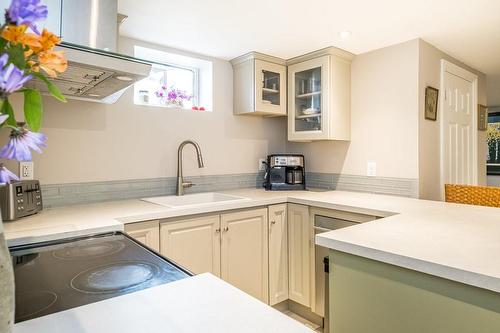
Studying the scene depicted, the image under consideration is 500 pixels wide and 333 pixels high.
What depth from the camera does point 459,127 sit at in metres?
2.91

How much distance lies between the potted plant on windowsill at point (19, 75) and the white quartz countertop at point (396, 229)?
3.33 feet

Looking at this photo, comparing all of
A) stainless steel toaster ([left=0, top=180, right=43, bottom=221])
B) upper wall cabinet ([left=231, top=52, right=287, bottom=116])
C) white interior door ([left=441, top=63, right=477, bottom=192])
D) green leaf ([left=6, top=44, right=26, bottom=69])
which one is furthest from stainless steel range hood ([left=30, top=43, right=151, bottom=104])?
white interior door ([left=441, top=63, right=477, bottom=192])

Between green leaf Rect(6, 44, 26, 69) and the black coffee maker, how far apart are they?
8.04 feet

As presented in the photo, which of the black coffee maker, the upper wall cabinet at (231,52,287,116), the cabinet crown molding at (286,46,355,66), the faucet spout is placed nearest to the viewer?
the faucet spout

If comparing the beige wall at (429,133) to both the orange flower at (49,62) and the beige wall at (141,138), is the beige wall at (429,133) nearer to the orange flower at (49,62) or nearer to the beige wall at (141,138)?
the beige wall at (141,138)

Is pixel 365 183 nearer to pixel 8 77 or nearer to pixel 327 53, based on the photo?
pixel 327 53

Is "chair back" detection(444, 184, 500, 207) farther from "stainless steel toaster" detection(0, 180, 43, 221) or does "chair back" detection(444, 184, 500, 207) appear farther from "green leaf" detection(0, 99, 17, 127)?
"stainless steel toaster" detection(0, 180, 43, 221)

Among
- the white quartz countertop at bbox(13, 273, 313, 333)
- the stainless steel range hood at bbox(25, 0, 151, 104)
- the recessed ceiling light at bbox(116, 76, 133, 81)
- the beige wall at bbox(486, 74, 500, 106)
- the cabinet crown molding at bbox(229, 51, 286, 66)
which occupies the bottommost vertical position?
the white quartz countertop at bbox(13, 273, 313, 333)

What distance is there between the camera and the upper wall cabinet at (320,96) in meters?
2.59

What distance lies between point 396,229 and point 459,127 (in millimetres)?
2086

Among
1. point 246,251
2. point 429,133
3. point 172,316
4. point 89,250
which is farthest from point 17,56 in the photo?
point 429,133

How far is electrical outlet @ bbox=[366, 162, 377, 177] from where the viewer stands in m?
2.58

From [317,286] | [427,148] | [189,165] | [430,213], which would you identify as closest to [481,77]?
[427,148]

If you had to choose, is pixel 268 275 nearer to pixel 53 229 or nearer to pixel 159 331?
pixel 53 229
